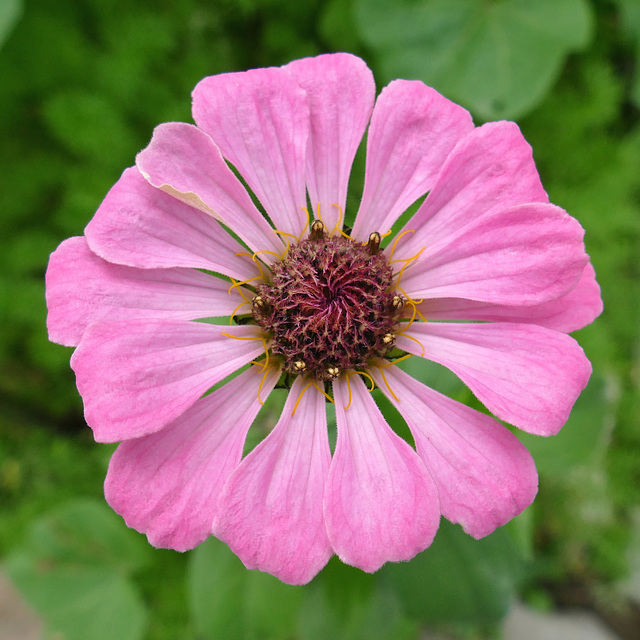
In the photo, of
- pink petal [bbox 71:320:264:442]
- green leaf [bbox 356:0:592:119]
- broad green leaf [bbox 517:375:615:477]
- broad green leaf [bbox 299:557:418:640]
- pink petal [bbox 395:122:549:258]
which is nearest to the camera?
pink petal [bbox 71:320:264:442]

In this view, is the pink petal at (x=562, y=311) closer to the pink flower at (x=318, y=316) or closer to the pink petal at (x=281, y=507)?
the pink flower at (x=318, y=316)

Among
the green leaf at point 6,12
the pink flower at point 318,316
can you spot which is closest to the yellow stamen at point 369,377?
the pink flower at point 318,316

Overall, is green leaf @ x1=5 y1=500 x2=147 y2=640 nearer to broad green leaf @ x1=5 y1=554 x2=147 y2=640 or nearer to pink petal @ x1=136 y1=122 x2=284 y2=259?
broad green leaf @ x1=5 y1=554 x2=147 y2=640

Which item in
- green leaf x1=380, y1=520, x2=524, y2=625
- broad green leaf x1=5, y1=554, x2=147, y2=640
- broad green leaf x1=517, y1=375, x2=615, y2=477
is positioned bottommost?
broad green leaf x1=5, y1=554, x2=147, y2=640

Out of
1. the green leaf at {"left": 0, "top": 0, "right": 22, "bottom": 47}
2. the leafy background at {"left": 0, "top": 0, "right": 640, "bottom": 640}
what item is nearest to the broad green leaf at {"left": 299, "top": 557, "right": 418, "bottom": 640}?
the leafy background at {"left": 0, "top": 0, "right": 640, "bottom": 640}

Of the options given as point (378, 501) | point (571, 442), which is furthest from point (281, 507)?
point (571, 442)

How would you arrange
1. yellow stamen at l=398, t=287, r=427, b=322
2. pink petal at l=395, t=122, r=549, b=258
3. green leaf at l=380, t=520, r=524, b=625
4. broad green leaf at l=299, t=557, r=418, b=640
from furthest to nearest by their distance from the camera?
broad green leaf at l=299, t=557, r=418, b=640, green leaf at l=380, t=520, r=524, b=625, yellow stamen at l=398, t=287, r=427, b=322, pink petal at l=395, t=122, r=549, b=258
